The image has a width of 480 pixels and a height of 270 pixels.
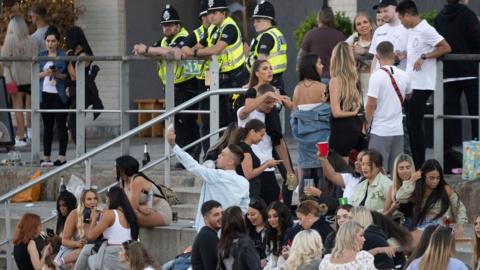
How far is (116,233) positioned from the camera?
15.2 m

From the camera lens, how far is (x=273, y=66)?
16594mm

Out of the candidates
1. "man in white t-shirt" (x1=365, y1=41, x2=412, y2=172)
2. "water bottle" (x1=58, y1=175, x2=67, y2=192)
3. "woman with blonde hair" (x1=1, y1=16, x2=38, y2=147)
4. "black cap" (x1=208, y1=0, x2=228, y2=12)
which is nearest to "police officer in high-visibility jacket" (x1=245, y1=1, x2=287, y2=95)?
"black cap" (x1=208, y1=0, x2=228, y2=12)

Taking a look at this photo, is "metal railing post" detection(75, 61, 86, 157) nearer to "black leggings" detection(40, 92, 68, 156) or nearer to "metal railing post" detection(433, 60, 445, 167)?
"black leggings" detection(40, 92, 68, 156)

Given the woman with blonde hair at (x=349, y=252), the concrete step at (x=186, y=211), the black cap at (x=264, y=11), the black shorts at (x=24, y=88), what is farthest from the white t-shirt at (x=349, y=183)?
the black shorts at (x=24, y=88)

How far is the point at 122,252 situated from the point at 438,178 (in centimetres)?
281

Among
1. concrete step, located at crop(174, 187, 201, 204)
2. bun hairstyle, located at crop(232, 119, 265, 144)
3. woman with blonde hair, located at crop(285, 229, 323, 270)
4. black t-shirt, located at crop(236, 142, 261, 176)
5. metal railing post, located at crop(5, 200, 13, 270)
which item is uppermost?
bun hairstyle, located at crop(232, 119, 265, 144)

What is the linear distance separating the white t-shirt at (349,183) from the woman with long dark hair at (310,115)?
0.59 meters

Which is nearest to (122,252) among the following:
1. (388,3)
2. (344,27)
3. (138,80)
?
(388,3)

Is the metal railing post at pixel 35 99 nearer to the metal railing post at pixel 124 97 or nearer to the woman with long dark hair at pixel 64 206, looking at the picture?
the metal railing post at pixel 124 97

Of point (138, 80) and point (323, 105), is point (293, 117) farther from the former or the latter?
point (138, 80)

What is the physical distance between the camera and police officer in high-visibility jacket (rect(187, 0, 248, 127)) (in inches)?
676

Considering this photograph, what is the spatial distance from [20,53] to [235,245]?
745 cm

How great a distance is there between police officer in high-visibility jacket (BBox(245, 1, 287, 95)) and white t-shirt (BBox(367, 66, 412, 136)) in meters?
1.75

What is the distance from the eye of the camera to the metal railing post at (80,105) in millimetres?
18078
